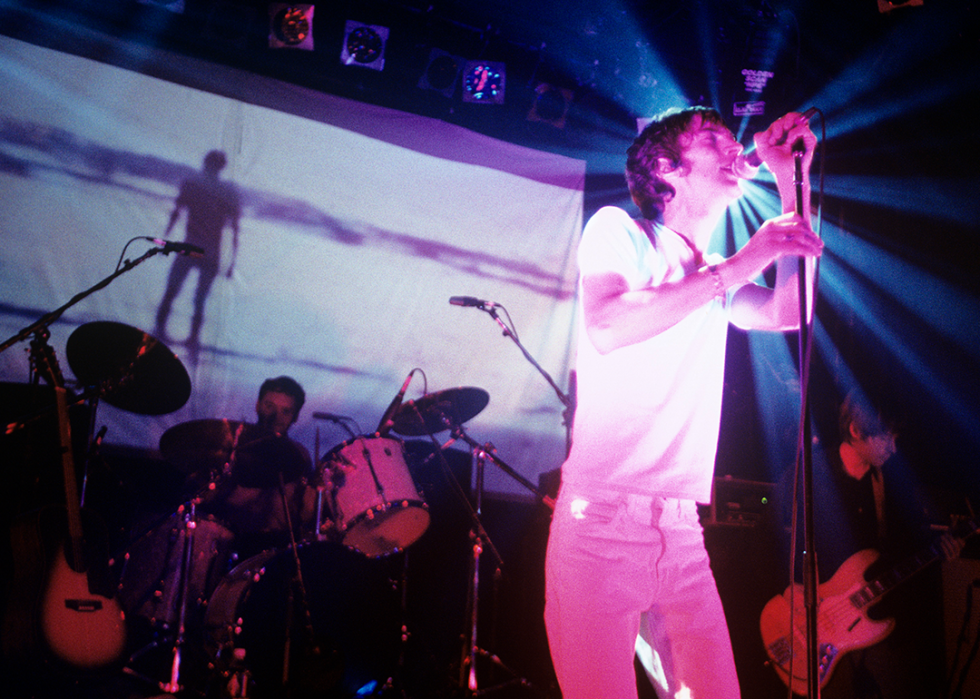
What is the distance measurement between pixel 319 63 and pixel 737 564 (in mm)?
4434

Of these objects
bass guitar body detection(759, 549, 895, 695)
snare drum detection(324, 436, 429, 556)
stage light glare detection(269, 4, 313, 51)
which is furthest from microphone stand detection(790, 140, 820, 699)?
stage light glare detection(269, 4, 313, 51)

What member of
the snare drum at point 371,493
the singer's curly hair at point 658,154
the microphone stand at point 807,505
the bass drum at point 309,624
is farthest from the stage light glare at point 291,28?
the microphone stand at point 807,505

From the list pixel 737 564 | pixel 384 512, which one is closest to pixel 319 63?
pixel 384 512

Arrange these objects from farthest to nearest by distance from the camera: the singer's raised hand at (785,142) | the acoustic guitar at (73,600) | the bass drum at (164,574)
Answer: the bass drum at (164,574)
the acoustic guitar at (73,600)
the singer's raised hand at (785,142)

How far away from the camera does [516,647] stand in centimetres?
425

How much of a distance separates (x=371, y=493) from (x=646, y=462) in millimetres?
2432

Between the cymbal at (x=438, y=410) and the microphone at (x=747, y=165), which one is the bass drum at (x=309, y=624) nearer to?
the cymbal at (x=438, y=410)

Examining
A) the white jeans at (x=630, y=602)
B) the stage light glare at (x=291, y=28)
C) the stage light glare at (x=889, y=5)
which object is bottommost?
the white jeans at (x=630, y=602)

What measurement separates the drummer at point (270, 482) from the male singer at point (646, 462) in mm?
2427

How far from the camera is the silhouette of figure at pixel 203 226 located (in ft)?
12.5

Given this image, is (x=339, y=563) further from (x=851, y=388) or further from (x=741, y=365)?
(x=851, y=388)

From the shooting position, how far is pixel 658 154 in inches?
77.8

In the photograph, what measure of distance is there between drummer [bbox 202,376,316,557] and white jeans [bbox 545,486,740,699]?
2.41 m

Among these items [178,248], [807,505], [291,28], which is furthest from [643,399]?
[291,28]
